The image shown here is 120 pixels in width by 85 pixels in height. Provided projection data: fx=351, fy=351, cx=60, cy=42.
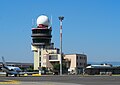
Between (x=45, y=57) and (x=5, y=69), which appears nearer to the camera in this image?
(x=5, y=69)

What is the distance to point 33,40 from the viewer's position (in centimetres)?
19775

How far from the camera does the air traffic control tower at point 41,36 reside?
193m

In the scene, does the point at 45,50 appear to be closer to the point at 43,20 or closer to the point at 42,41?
the point at 42,41

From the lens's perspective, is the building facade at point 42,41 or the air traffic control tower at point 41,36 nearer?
the building facade at point 42,41

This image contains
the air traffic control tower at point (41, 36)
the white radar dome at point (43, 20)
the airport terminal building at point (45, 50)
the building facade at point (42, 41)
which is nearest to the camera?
the airport terminal building at point (45, 50)

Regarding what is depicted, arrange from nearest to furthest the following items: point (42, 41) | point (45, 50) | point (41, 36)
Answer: point (45, 50) → point (41, 36) → point (42, 41)

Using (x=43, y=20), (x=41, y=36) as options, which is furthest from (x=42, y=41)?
(x=43, y=20)

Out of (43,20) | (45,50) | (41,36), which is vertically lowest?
(45,50)

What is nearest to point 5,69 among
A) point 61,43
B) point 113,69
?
point 61,43

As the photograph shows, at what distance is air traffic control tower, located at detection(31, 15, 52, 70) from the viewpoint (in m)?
193

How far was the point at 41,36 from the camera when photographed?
194 metres

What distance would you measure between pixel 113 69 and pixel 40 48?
4508cm

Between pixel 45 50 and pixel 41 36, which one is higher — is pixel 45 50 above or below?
below

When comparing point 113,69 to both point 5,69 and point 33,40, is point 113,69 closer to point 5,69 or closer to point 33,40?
point 33,40
